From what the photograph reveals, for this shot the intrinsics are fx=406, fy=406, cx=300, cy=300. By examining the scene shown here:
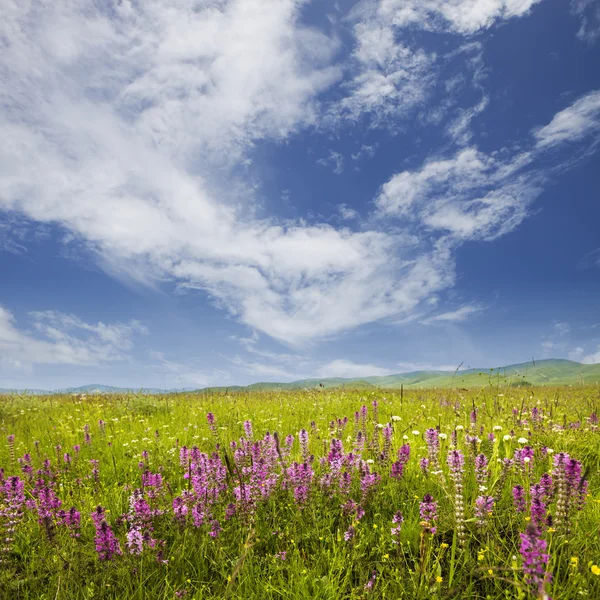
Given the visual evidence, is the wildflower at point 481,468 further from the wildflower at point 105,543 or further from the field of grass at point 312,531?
the wildflower at point 105,543

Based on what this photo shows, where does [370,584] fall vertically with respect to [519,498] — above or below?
below

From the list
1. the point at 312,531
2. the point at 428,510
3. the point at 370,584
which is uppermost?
the point at 428,510

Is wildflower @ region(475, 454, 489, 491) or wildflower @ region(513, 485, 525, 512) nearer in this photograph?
wildflower @ region(513, 485, 525, 512)

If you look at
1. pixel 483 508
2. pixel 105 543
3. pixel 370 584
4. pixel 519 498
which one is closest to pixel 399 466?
pixel 483 508

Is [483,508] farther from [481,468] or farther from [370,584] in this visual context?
[370,584]

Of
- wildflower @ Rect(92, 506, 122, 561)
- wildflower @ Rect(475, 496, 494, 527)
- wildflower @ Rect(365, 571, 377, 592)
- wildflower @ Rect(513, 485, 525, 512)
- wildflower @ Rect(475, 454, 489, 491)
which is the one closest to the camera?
wildflower @ Rect(365, 571, 377, 592)

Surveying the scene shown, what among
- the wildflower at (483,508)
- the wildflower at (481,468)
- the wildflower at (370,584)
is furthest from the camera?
the wildflower at (481,468)

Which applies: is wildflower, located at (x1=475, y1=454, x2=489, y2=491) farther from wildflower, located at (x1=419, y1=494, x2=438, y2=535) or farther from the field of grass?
wildflower, located at (x1=419, y1=494, x2=438, y2=535)

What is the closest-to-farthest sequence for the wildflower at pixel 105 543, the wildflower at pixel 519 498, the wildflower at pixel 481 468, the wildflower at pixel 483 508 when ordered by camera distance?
the wildflower at pixel 105 543 → the wildflower at pixel 483 508 → the wildflower at pixel 519 498 → the wildflower at pixel 481 468

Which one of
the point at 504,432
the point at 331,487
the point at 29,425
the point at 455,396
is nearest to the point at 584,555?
the point at 331,487

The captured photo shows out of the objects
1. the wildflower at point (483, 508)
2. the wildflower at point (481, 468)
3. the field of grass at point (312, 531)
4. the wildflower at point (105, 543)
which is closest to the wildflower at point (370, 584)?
the field of grass at point (312, 531)

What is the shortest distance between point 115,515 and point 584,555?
16.0ft

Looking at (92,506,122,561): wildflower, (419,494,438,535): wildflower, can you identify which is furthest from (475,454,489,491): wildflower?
(92,506,122,561): wildflower

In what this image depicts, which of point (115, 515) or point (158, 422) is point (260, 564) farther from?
point (158, 422)
